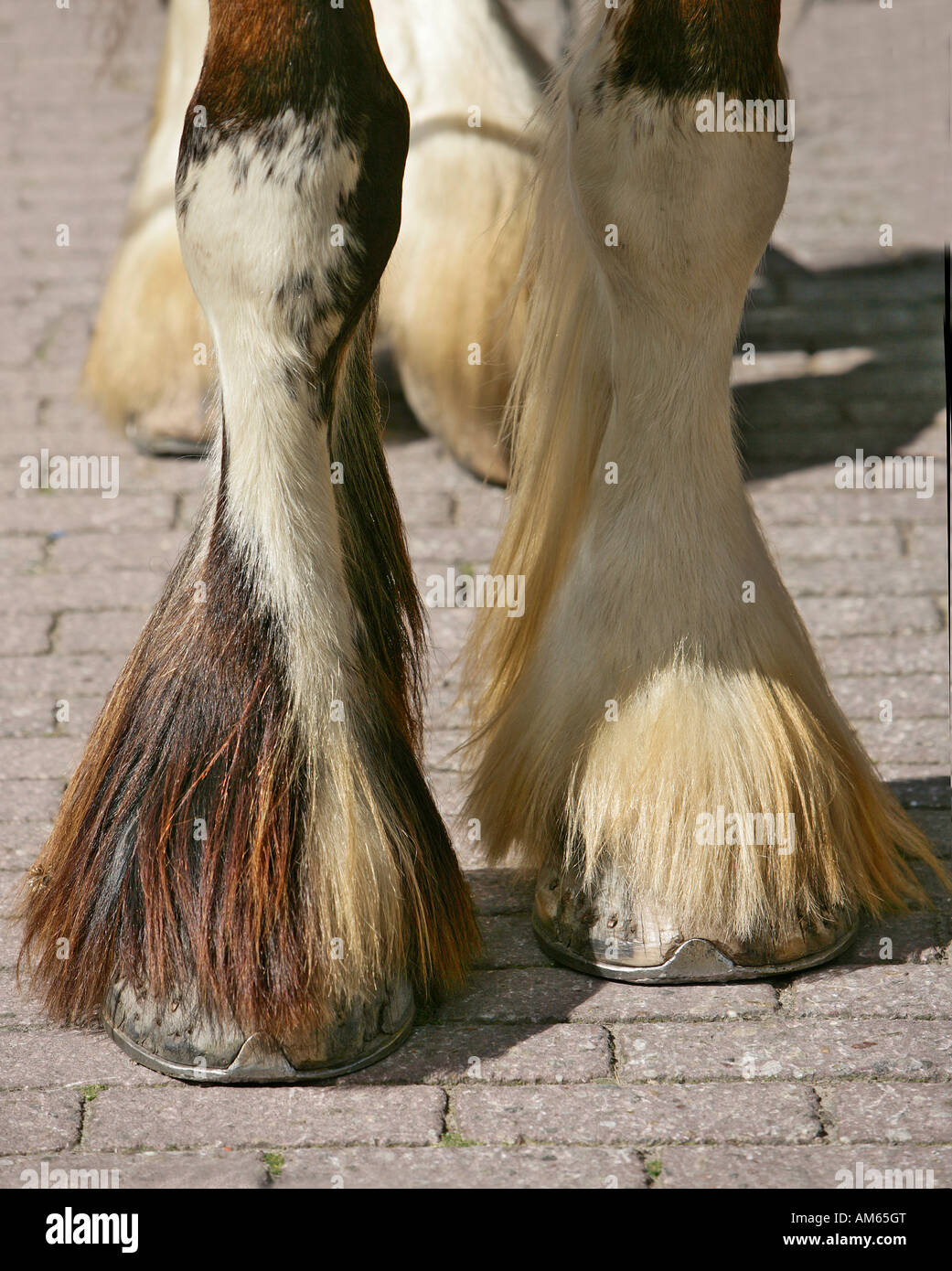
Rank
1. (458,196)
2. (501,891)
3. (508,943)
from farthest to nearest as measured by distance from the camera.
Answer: (458,196), (501,891), (508,943)

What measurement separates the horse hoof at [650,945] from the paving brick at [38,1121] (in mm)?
667

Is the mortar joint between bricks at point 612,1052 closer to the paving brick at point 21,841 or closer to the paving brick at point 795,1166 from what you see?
the paving brick at point 795,1166

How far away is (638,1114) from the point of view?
194cm

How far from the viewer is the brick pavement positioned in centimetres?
189

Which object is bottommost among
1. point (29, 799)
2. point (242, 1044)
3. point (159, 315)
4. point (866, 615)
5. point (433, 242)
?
point (242, 1044)

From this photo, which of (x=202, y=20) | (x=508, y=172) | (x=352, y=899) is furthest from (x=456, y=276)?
(x=352, y=899)

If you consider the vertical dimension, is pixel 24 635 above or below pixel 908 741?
above

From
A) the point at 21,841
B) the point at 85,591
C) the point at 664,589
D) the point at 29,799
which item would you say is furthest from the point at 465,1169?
the point at 85,591

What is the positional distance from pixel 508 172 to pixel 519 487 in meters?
1.52

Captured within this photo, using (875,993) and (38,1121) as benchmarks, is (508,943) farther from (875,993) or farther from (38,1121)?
(38,1121)

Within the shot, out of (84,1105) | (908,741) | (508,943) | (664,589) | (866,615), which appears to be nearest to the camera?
(84,1105)

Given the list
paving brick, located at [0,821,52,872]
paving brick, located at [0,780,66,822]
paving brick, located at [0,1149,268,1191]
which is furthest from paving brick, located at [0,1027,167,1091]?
paving brick, located at [0,780,66,822]

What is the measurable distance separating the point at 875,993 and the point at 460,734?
93 centimetres
